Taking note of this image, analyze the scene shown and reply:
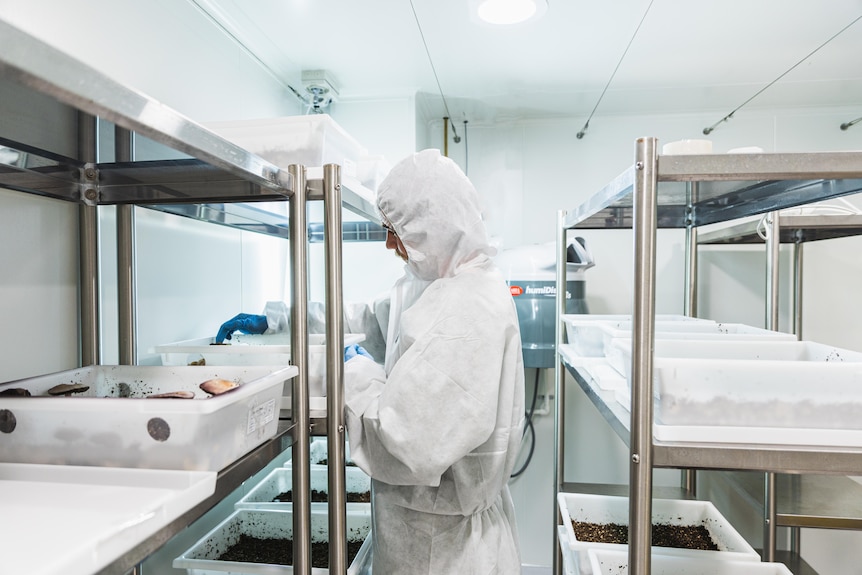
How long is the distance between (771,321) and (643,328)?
1.44m

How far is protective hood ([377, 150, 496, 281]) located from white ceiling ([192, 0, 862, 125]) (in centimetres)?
69

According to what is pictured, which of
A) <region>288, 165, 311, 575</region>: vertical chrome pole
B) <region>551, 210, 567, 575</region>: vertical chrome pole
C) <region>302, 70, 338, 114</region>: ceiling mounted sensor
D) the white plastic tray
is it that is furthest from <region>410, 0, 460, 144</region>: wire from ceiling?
the white plastic tray

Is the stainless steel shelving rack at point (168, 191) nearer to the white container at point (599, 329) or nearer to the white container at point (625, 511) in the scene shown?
the white container at point (599, 329)

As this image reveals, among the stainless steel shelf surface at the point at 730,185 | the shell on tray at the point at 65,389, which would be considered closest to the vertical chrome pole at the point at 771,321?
the stainless steel shelf surface at the point at 730,185

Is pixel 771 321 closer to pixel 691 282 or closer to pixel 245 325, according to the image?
pixel 691 282

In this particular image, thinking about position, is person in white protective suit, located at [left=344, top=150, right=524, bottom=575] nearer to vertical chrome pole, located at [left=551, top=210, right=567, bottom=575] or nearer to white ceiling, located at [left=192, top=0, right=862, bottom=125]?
vertical chrome pole, located at [left=551, top=210, right=567, bottom=575]

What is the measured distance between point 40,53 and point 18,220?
0.73 m

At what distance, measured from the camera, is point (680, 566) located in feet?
3.89

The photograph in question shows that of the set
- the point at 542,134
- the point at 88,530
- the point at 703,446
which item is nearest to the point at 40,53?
the point at 88,530

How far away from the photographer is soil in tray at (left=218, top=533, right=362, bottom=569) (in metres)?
1.27

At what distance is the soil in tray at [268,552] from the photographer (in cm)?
127

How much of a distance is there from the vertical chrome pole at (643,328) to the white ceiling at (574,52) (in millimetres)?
969

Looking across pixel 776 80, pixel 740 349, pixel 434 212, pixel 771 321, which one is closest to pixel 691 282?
pixel 771 321

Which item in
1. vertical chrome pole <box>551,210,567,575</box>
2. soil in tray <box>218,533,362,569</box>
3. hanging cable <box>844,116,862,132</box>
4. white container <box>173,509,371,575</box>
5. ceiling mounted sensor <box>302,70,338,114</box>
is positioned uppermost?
ceiling mounted sensor <box>302,70,338,114</box>
